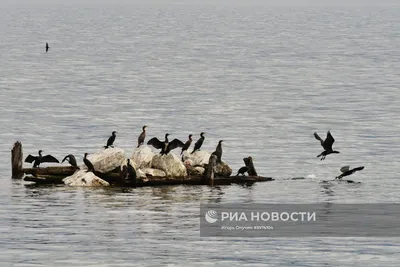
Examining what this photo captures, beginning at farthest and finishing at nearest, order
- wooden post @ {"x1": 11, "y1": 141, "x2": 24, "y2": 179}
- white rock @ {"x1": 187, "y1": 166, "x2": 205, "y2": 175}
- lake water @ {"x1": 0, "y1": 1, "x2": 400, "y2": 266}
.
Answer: wooden post @ {"x1": 11, "y1": 141, "x2": 24, "y2": 179}
white rock @ {"x1": 187, "y1": 166, "x2": 205, "y2": 175}
lake water @ {"x1": 0, "y1": 1, "x2": 400, "y2": 266}

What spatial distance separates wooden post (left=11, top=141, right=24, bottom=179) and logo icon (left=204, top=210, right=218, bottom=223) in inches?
477

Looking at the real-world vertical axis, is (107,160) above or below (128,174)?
above

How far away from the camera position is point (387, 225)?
197 feet

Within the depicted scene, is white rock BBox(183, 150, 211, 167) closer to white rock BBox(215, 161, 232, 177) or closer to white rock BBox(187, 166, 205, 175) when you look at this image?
white rock BBox(187, 166, 205, 175)

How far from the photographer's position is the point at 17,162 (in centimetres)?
7250

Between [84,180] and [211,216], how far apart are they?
8.80 m

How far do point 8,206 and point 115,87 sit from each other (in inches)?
3166

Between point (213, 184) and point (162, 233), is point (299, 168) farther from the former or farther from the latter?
point (162, 233)

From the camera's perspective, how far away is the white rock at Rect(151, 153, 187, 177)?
226 ft

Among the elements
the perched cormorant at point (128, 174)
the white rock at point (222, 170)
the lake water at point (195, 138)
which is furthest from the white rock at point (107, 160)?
the white rock at point (222, 170)

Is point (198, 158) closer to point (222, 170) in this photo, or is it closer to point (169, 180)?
point (222, 170)

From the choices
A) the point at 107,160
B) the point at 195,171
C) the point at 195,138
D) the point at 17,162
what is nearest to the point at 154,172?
the point at 195,171

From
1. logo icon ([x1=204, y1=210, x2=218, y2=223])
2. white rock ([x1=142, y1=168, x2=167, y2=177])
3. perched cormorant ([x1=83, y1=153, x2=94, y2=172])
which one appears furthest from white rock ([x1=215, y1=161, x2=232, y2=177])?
logo icon ([x1=204, y1=210, x2=218, y2=223])

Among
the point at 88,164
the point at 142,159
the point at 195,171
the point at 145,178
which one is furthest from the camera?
the point at 195,171
